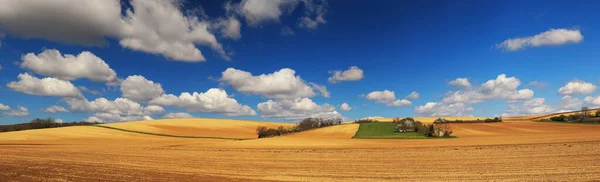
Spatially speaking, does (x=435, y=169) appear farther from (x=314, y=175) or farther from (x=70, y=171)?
(x=70, y=171)

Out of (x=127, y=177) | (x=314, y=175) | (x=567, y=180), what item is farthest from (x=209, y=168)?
(x=567, y=180)

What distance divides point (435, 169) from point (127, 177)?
17375 mm

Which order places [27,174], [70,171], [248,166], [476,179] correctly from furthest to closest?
[248,166] → [70,171] → [27,174] → [476,179]

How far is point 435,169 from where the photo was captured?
2002 centimetres

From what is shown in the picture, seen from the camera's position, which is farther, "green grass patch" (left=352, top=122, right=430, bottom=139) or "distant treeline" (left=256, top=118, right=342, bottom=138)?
"distant treeline" (left=256, top=118, right=342, bottom=138)

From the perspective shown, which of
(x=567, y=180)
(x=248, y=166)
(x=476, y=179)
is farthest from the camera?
(x=248, y=166)

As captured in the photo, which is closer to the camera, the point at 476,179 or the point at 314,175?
the point at 476,179

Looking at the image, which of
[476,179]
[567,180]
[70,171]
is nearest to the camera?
[567,180]

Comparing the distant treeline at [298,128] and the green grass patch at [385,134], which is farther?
the distant treeline at [298,128]

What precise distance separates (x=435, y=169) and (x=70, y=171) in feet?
70.5

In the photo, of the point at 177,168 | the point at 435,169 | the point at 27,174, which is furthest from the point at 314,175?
the point at 27,174

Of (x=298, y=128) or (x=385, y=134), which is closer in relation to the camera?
(x=385, y=134)

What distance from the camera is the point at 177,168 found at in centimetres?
2198

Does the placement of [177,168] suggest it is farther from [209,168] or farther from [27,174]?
[27,174]
